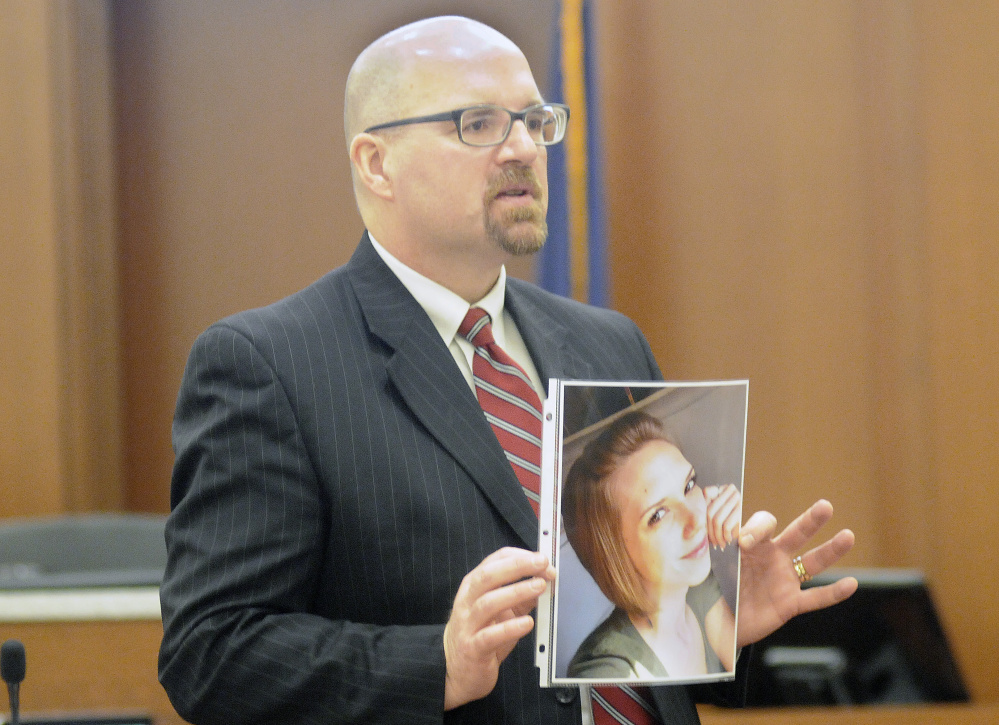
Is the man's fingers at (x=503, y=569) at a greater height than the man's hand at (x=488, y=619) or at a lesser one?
greater

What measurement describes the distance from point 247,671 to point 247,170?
10.7ft

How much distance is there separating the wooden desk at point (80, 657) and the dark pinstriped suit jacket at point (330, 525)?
1205 mm

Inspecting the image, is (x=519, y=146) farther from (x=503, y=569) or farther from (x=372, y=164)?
(x=503, y=569)

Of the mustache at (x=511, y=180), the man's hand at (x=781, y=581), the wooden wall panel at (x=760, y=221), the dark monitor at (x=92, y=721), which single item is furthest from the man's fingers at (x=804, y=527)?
the wooden wall panel at (x=760, y=221)

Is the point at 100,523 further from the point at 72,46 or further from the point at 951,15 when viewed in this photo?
the point at 951,15

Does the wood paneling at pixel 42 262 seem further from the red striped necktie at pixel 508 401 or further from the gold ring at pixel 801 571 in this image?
the gold ring at pixel 801 571

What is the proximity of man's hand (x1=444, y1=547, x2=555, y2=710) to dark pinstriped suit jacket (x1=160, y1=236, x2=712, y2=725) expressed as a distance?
31 millimetres

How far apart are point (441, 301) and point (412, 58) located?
371 mm

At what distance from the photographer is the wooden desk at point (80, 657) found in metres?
2.39

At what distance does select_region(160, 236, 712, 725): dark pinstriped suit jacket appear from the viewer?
4.04 ft

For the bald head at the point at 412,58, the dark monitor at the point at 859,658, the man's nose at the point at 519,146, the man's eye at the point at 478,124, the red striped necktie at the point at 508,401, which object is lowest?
the dark monitor at the point at 859,658

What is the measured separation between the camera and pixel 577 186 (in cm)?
351


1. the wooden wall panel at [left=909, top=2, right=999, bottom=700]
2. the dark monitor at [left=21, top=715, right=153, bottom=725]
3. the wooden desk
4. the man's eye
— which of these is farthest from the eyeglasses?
the wooden wall panel at [left=909, top=2, right=999, bottom=700]

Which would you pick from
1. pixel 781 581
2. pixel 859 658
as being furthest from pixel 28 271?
pixel 781 581
